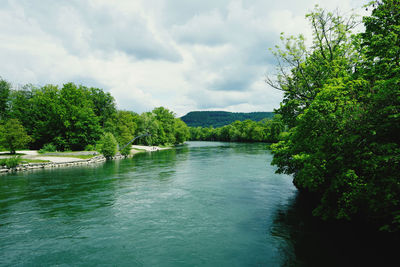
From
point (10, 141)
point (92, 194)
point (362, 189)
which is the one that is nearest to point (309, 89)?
point (362, 189)

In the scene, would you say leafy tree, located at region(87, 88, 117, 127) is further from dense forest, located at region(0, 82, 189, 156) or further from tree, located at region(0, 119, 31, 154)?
tree, located at region(0, 119, 31, 154)

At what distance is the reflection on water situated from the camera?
29.5ft

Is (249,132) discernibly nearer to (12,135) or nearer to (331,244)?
(12,135)

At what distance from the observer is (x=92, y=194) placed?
62.1ft

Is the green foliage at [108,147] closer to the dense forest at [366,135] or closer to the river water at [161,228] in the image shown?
the river water at [161,228]

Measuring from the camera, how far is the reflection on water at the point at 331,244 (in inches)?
353

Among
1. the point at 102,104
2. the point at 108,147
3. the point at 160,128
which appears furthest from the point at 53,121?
the point at 160,128

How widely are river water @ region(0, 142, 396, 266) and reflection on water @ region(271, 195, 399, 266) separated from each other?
5cm

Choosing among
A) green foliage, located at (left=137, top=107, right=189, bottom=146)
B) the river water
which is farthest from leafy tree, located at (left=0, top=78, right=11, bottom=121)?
the river water

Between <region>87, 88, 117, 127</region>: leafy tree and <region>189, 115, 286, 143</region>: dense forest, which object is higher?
<region>87, 88, 117, 127</region>: leafy tree

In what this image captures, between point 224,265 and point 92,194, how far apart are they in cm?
1400

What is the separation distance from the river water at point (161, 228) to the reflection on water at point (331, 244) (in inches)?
1.9

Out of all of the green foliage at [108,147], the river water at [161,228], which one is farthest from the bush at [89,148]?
the river water at [161,228]

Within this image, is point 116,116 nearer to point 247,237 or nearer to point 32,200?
point 32,200
